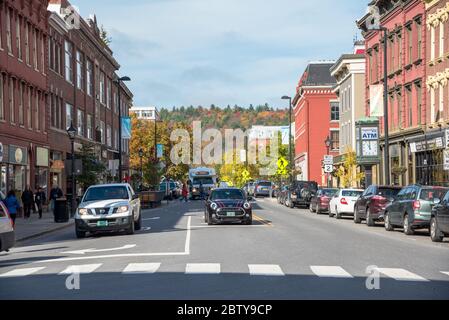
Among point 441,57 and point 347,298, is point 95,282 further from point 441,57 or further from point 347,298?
point 441,57

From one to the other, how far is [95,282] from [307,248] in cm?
813

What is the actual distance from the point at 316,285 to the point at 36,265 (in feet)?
23.8

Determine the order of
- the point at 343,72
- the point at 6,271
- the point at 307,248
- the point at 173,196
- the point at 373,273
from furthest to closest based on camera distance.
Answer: the point at 173,196 < the point at 343,72 < the point at 307,248 < the point at 6,271 < the point at 373,273

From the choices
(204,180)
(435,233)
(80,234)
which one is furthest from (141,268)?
(204,180)

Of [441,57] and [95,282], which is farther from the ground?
[441,57]

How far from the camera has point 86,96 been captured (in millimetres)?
65938

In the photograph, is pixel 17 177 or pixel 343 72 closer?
pixel 17 177

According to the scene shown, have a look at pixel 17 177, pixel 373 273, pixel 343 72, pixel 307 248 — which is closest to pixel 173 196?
pixel 343 72

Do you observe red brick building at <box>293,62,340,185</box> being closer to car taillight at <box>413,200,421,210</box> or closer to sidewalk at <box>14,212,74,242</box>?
A: sidewalk at <box>14,212,74,242</box>

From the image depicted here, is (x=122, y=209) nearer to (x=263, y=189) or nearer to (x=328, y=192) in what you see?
(x=328, y=192)

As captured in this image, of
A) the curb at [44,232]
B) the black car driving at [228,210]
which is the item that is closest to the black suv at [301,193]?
the curb at [44,232]

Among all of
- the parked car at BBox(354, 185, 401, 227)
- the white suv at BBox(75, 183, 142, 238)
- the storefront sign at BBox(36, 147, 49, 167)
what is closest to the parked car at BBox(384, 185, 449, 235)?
the parked car at BBox(354, 185, 401, 227)

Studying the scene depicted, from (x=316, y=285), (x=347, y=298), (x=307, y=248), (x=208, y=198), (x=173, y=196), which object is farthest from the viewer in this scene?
(x=173, y=196)

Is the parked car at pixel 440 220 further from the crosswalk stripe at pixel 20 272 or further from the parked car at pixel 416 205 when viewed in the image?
the crosswalk stripe at pixel 20 272
